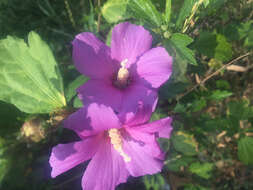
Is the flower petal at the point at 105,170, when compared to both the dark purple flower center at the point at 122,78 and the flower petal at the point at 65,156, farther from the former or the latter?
the dark purple flower center at the point at 122,78

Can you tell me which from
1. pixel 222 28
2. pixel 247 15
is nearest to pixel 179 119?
pixel 222 28

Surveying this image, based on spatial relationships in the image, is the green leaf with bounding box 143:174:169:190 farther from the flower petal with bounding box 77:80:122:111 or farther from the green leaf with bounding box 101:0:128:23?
the green leaf with bounding box 101:0:128:23

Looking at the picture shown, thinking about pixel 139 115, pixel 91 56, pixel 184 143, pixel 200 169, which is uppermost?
pixel 91 56

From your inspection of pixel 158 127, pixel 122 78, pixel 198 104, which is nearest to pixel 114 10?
pixel 122 78

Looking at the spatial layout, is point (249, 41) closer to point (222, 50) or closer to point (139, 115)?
point (222, 50)

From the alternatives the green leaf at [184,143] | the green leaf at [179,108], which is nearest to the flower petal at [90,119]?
the green leaf at [179,108]

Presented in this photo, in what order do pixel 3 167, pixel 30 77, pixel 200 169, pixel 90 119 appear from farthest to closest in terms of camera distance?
pixel 200 169 → pixel 3 167 → pixel 30 77 → pixel 90 119

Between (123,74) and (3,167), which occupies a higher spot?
(123,74)
